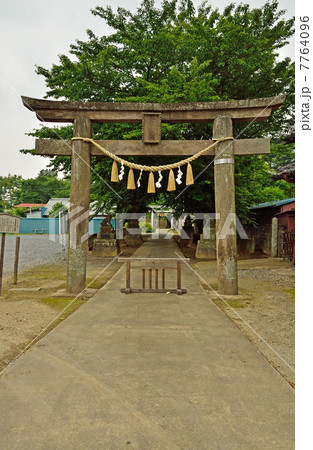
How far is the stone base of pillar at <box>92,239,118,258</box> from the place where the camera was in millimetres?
13703

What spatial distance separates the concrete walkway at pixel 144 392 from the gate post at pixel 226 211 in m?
2.22

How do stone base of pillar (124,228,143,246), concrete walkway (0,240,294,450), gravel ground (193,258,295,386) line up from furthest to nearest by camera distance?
stone base of pillar (124,228,143,246), gravel ground (193,258,295,386), concrete walkway (0,240,294,450)

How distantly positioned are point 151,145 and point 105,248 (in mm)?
8334

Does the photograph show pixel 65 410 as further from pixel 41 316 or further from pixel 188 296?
pixel 188 296

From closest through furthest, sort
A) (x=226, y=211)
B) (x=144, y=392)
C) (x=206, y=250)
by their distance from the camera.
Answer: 1. (x=144, y=392)
2. (x=226, y=211)
3. (x=206, y=250)

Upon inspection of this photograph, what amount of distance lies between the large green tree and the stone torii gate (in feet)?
14.8

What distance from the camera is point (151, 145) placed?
639 cm

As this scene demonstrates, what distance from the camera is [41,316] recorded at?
4.76 meters

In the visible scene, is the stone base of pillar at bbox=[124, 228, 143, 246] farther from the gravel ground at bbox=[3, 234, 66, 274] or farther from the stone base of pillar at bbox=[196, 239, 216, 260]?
the stone base of pillar at bbox=[196, 239, 216, 260]

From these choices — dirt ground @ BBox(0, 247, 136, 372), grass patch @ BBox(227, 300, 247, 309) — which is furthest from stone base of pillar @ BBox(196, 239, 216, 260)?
grass patch @ BBox(227, 300, 247, 309)

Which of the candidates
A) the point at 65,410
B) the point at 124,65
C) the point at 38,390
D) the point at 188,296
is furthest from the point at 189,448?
the point at 124,65

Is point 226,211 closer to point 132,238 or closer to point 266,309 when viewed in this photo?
point 266,309

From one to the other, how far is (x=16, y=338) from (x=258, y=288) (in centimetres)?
567

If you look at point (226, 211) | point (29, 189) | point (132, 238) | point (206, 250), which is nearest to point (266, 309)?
point (226, 211)
